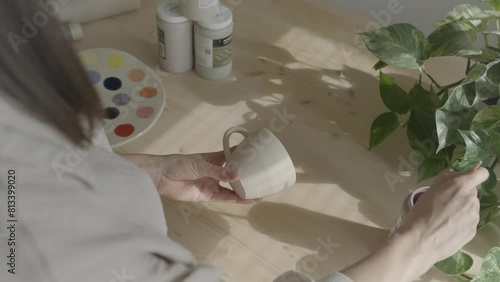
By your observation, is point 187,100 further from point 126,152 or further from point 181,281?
point 181,281

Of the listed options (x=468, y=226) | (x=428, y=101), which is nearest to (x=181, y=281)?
(x=468, y=226)

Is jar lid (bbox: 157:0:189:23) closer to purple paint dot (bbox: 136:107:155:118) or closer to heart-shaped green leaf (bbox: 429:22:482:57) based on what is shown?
purple paint dot (bbox: 136:107:155:118)

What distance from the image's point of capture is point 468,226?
2.36 feet

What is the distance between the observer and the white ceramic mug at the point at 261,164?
29.9 inches

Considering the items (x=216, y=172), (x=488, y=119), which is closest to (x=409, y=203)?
(x=488, y=119)

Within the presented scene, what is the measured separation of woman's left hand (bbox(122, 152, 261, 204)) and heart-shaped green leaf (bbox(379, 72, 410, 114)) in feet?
Result: 0.88

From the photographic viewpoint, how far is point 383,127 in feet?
2.93

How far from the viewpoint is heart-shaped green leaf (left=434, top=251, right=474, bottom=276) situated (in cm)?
76

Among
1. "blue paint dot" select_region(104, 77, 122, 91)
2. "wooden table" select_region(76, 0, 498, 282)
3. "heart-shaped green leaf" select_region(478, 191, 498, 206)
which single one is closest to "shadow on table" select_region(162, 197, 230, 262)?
"wooden table" select_region(76, 0, 498, 282)

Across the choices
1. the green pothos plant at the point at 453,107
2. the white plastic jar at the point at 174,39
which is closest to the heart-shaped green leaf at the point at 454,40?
the green pothos plant at the point at 453,107

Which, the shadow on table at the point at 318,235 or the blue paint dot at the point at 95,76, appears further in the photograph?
the blue paint dot at the point at 95,76

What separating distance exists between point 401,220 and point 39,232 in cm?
48

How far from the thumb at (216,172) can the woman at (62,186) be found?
0.21 metres

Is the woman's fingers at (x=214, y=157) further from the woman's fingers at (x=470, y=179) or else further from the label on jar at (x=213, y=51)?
the woman's fingers at (x=470, y=179)
